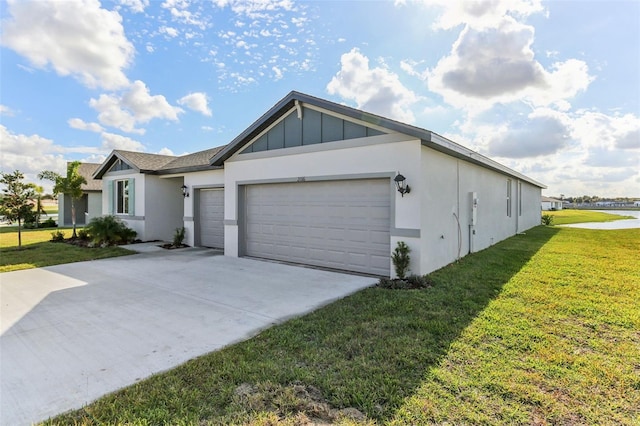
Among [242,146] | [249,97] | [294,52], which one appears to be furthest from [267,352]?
[249,97]

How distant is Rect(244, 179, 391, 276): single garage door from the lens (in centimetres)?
757

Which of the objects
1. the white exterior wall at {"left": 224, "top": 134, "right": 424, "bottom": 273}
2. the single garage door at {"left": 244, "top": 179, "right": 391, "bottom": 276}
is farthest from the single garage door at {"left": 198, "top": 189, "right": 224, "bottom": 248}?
the single garage door at {"left": 244, "top": 179, "right": 391, "bottom": 276}

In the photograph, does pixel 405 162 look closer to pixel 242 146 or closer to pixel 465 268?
pixel 465 268

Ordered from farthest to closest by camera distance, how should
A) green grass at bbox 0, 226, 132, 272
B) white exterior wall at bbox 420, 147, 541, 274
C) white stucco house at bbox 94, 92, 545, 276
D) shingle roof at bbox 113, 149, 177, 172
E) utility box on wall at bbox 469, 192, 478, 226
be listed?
shingle roof at bbox 113, 149, 177, 172, utility box on wall at bbox 469, 192, 478, 226, green grass at bbox 0, 226, 132, 272, white exterior wall at bbox 420, 147, 541, 274, white stucco house at bbox 94, 92, 545, 276

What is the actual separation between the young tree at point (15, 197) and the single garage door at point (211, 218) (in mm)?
6266

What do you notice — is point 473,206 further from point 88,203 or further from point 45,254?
point 88,203

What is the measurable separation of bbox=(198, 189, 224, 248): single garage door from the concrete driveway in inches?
128

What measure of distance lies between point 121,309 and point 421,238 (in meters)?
5.80

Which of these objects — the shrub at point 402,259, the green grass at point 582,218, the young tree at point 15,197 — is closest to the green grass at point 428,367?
the shrub at point 402,259

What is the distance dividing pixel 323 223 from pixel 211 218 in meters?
5.78

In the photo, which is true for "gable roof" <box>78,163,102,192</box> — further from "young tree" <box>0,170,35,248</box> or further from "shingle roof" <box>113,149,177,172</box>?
"young tree" <box>0,170,35,248</box>

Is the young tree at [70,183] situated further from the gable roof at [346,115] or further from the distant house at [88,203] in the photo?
the gable roof at [346,115]

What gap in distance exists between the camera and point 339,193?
8.17 m

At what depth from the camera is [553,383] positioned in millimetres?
3002
